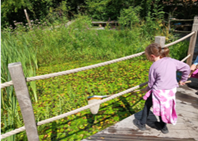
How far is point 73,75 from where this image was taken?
14.9ft

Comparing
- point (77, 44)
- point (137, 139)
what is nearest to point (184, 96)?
point (137, 139)

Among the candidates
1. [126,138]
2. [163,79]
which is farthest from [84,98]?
[163,79]

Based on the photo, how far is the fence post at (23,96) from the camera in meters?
1.15

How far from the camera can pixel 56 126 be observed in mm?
2693

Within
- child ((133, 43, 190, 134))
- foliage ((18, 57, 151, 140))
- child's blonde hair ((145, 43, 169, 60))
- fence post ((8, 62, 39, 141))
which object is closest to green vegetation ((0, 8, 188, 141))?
foliage ((18, 57, 151, 140))

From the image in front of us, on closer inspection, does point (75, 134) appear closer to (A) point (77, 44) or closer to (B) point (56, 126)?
(B) point (56, 126)

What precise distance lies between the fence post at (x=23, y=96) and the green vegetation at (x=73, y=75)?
21.1 inches

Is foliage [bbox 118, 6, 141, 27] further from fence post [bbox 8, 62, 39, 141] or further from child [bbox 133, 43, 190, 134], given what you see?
fence post [bbox 8, 62, 39, 141]

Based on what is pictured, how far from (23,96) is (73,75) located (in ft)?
10.8

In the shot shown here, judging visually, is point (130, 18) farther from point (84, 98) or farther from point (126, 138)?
point (126, 138)

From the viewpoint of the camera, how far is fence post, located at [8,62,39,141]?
1.15 metres

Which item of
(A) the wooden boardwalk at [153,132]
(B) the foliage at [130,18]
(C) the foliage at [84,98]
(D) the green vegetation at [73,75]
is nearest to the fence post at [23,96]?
(D) the green vegetation at [73,75]

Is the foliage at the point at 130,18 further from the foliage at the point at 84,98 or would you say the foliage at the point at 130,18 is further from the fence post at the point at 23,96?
the fence post at the point at 23,96

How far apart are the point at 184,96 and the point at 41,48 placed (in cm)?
478
